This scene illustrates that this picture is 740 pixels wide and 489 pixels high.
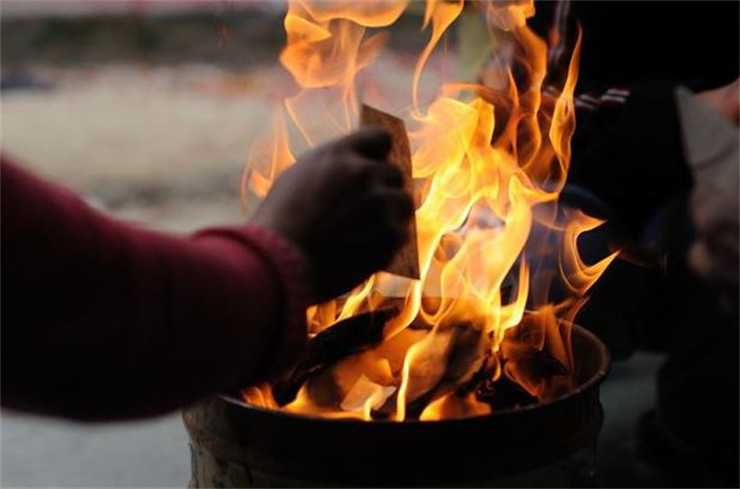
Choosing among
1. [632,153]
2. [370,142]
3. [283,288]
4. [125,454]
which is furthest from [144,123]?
[283,288]

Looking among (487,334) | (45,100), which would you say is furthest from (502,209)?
(45,100)

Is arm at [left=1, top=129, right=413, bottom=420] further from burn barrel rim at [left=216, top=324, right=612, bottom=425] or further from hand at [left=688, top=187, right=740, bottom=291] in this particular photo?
hand at [left=688, top=187, right=740, bottom=291]

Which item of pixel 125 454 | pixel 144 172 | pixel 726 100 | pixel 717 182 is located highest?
pixel 726 100

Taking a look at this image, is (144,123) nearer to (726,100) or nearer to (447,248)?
(726,100)

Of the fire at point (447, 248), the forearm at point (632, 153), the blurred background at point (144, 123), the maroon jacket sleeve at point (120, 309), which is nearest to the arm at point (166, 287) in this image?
the maroon jacket sleeve at point (120, 309)

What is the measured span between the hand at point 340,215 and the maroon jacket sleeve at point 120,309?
50 mm

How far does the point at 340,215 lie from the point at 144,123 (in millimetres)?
7254

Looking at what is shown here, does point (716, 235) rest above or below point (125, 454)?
above

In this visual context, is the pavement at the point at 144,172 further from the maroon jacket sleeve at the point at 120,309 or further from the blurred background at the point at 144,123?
the maroon jacket sleeve at the point at 120,309

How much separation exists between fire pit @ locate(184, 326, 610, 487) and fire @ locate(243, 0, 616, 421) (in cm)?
13

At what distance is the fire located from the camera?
4.53 feet

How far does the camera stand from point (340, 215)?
1.08 meters

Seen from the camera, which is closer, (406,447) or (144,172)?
(406,447)

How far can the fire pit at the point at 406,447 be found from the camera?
3.85 feet
